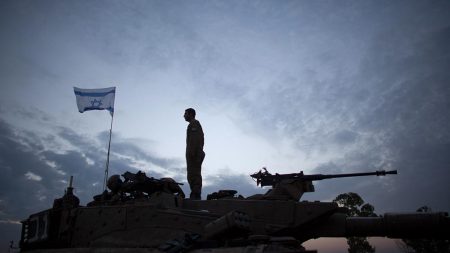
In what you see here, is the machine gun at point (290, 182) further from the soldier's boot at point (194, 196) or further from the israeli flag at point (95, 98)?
the israeli flag at point (95, 98)

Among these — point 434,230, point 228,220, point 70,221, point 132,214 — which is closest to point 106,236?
point 132,214

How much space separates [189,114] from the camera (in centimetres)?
1003

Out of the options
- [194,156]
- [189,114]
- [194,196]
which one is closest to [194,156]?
[194,156]

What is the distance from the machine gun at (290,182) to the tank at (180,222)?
0.12 ft

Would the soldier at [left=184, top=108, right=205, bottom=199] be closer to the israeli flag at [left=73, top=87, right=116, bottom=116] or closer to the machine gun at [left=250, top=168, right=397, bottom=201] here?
the machine gun at [left=250, top=168, right=397, bottom=201]

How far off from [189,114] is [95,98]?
10.0 m

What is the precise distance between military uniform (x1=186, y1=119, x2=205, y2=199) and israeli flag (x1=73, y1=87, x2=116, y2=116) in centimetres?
966

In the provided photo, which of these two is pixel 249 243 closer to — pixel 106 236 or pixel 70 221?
pixel 106 236

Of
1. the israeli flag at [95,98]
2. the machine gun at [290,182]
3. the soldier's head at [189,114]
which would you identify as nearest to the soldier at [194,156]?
the soldier's head at [189,114]

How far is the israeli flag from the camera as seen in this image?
18.0 m

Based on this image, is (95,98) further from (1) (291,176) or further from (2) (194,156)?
(1) (291,176)

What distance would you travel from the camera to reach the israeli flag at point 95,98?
707 inches

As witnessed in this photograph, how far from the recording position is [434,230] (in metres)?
7.01

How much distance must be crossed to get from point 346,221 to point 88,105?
48.7 ft
